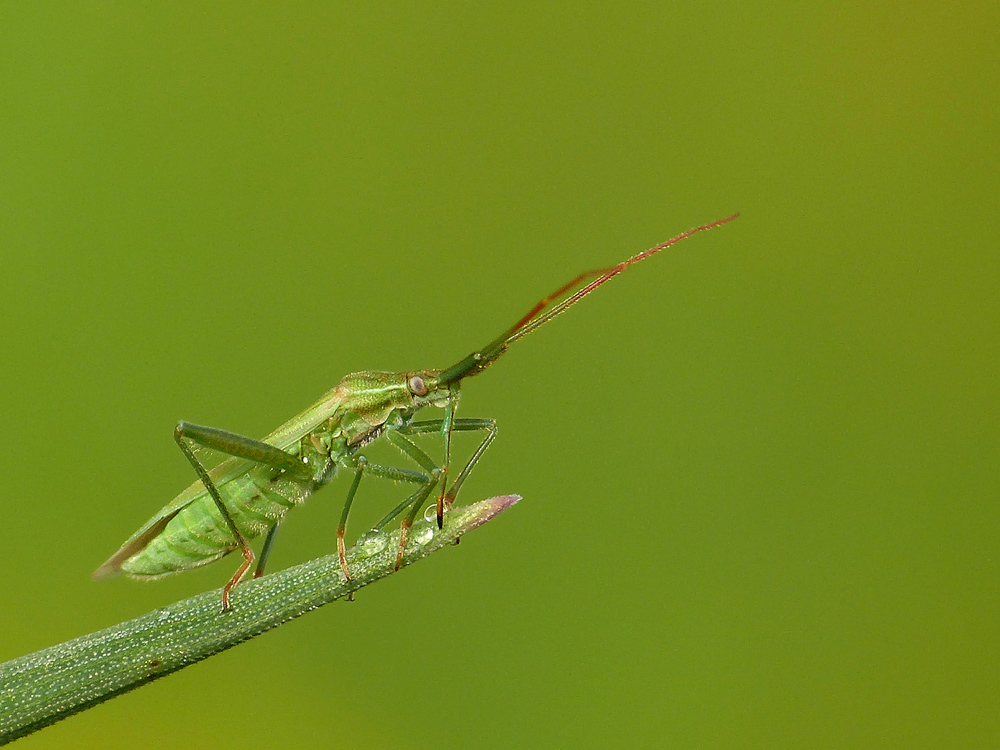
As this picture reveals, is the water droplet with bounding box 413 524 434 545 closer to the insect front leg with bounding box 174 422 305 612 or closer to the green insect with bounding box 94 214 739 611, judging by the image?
the green insect with bounding box 94 214 739 611

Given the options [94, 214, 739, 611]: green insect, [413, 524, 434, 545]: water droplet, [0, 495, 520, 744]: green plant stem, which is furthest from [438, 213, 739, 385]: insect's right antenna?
[0, 495, 520, 744]: green plant stem

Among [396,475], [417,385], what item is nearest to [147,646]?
[396,475]

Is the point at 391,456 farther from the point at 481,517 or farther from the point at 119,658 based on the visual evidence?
the point at 119,658

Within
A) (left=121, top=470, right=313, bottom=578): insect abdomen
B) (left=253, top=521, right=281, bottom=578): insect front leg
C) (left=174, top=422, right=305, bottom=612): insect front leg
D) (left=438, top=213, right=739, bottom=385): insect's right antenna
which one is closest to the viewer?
(left=438, top=213, right=739, bottom=385): insect's right antenna

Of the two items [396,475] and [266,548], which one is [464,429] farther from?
[266,548]

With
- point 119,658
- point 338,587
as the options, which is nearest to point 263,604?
point 338,587
